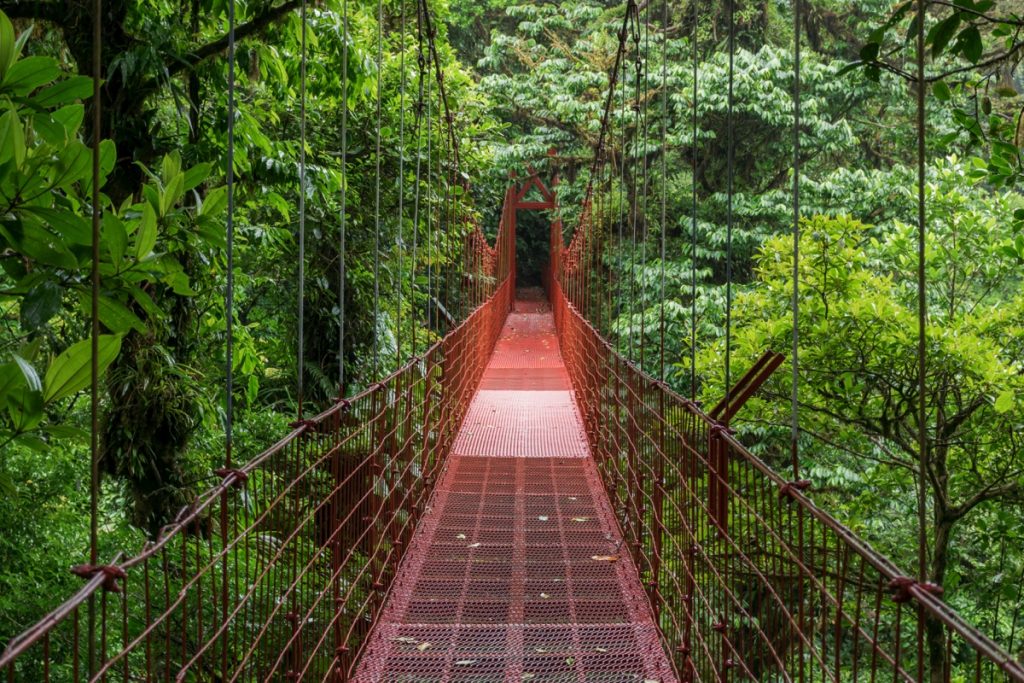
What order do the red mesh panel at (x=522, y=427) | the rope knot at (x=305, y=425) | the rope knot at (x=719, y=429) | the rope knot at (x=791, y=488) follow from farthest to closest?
the red mesh panel at (x=522, y=427) < the rope knot at (x=719, y=429) < the rope knot at (x=305, y=425) < the rope knot at (x=791, y=488)

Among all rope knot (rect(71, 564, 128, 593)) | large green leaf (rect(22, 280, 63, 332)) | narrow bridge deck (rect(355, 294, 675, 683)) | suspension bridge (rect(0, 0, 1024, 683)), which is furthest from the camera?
narrow bridge deck (rect(355, 294, 675, 683))

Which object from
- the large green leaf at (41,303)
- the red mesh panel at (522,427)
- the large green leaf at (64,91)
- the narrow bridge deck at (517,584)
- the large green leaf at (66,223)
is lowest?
the narrow bridge deck at (517,584)

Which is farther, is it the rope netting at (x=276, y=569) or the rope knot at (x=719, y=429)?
the rope knot at (x=719, y=429)

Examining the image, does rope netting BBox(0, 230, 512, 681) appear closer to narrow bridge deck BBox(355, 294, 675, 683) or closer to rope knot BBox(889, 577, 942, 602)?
narrow bridge deck BBox(355, 294, 675, 683)

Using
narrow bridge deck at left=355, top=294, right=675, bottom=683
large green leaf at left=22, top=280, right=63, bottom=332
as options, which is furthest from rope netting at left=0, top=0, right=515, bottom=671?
large green leaf at left=22, top=280, right=63, bottom=332

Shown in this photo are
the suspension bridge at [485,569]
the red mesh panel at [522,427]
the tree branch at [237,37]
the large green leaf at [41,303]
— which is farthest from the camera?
the red mesh panel at [522,427]

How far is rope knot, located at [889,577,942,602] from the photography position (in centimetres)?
106

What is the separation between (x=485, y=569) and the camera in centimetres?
335

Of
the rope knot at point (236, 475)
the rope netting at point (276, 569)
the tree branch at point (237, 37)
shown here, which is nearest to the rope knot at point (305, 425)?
the rope netting at point (276, 569)

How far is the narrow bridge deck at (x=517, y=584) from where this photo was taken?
2479 mm

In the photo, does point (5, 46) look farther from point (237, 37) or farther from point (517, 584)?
point (517, 584)

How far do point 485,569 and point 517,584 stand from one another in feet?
0.58

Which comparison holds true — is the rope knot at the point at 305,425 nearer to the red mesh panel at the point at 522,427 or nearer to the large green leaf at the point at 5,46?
the large green leaf at the point at 5,46

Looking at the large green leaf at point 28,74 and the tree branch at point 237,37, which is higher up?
the tree branch at point 237,37
